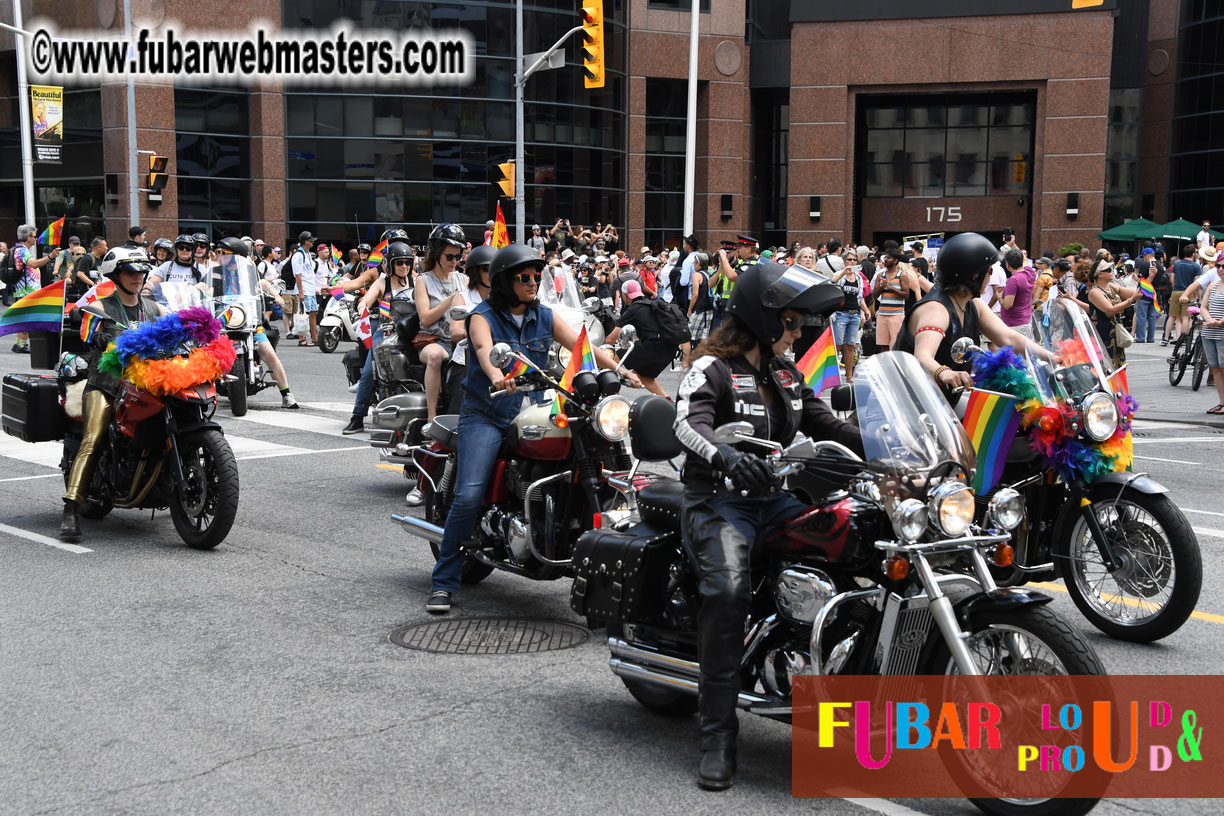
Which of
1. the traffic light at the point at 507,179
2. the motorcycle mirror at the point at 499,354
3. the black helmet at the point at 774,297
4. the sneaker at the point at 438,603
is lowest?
the sneaker at the point at 438,603

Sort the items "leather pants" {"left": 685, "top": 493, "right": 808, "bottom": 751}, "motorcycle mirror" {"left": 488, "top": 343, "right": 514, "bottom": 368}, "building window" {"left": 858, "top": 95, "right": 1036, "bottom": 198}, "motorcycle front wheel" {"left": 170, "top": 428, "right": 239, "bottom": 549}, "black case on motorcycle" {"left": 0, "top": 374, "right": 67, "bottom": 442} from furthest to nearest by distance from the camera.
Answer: "building window" {"left": 858, "top": 95, "right": 1036, "bottom": 198} → "black case on motorcycle" {"left": 0, "top": 374, "right": 67, "bottom": 442} → "motorcycle front wheel" {"left": 170, "top": 428, "right": 239, "bottom": 549} → "motorcycle mirror" {"left": 488, "top": 343, "right": 514, "bottom": 368} → "leather pants" {"left": 685, "top": 493, "right": 808, "bottom": 751}

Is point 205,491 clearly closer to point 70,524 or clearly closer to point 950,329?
point 70,524

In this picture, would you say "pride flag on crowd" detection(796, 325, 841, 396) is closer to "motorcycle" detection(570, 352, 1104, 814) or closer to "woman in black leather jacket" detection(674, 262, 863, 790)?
"woman in black leather jacket" detection(674, 262, 863, 790)

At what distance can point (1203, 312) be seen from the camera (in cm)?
1570

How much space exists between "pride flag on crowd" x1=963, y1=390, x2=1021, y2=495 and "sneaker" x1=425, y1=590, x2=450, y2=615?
2.74m

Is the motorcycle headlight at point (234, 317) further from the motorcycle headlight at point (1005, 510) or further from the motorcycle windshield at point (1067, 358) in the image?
the motorcycle headlight at point (1005, 510)

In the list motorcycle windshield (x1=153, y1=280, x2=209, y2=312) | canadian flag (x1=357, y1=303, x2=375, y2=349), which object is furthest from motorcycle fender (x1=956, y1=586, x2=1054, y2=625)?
canadian flag (x1=357, y1=303, x2=375, y2=349)

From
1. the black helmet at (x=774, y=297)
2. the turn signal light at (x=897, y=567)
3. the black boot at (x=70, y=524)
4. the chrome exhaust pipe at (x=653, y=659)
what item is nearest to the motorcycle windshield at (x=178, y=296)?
the black boot at (x=70, y=524)

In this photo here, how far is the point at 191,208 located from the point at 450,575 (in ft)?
118

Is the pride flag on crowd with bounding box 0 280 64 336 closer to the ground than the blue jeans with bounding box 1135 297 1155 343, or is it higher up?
higher up

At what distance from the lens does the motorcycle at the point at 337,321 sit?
16594 mm

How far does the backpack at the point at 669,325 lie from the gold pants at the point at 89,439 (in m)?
5.22

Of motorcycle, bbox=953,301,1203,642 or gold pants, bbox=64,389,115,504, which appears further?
gold pants, bbox=64,389,115,504

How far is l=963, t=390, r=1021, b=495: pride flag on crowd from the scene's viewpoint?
621cm
